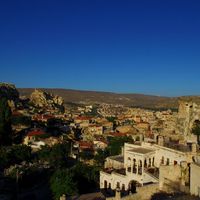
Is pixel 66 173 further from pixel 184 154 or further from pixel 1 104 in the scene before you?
pixel 1 104

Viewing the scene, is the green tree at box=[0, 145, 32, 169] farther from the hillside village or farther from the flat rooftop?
the flat rooftop

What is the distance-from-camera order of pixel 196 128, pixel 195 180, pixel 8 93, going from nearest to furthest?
pixel 195 180 → pixel 196 128 → pixel 8 93

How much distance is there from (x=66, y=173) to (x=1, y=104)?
32.1m

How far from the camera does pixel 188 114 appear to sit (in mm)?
50938

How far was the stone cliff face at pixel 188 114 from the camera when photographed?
161 feet

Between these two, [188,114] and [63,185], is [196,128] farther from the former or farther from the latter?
[63,185]

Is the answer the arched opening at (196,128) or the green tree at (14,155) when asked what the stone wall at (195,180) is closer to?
the arched opening at (196,128)

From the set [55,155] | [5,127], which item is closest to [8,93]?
[5,127]

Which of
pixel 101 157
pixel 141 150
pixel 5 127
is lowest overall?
pixel 101 157

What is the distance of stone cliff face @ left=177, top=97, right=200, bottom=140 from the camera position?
4903 centimetres

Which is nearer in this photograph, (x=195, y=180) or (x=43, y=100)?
(x=195, y=180)

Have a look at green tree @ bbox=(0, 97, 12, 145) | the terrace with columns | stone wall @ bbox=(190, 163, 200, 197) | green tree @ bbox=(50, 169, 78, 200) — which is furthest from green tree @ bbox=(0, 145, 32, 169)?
stone wall @ bbox=(190, 163, 200, 197)

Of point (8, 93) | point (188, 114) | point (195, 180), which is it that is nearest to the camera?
point (195, 180)

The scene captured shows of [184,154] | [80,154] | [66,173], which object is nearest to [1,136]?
[80,154]
